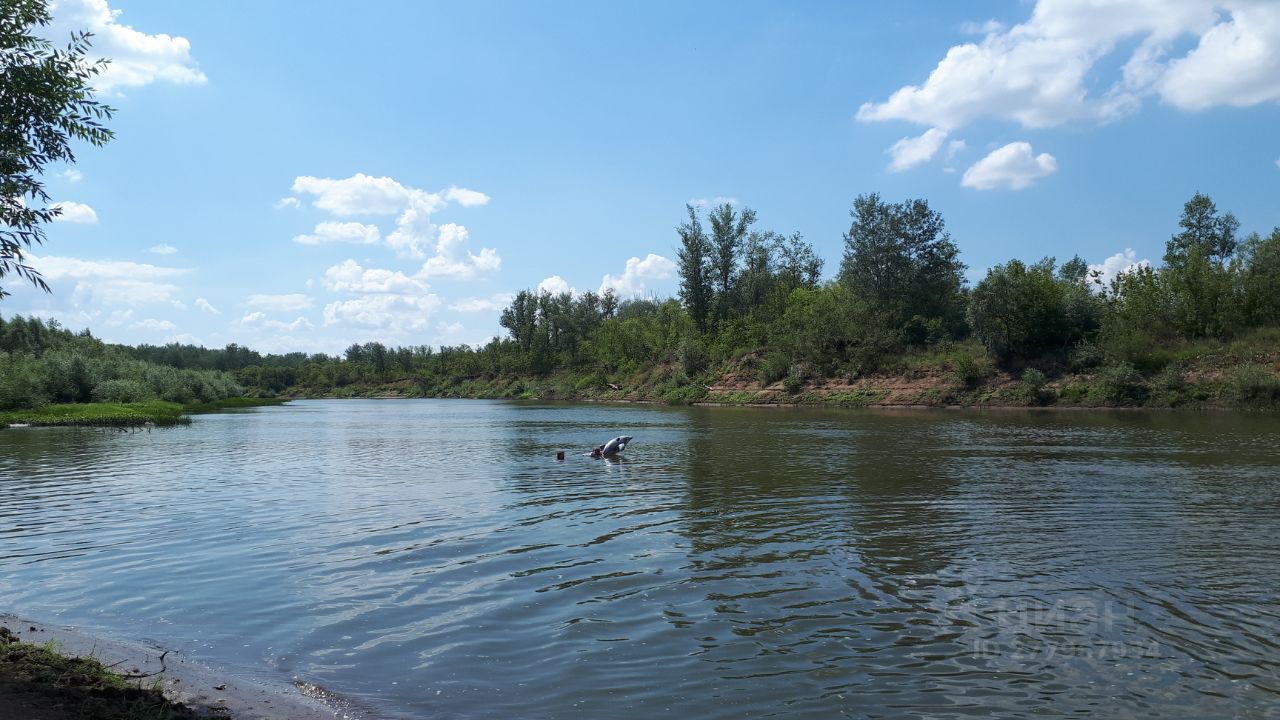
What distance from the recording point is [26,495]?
70.5 feet

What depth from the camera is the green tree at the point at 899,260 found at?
8750 centimetres

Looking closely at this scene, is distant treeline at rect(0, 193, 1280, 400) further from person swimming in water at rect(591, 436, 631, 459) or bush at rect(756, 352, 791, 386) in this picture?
person swimming in water at rect(591, 436, 631, 459)

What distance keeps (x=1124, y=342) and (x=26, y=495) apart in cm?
7106

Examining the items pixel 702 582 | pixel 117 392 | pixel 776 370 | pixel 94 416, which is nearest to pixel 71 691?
pixel 702 582

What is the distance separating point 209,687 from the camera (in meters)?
7.75

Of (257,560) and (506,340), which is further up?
(506,340)

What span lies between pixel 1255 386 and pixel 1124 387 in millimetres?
8269

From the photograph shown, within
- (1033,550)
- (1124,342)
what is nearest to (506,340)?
(1124,342)

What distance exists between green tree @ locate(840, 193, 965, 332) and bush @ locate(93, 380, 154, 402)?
75946mm

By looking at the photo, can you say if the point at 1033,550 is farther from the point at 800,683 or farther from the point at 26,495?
the point at 26,495

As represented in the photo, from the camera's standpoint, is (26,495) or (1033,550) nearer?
(1033,550)

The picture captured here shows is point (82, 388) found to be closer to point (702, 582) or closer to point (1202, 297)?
point (702, 582)

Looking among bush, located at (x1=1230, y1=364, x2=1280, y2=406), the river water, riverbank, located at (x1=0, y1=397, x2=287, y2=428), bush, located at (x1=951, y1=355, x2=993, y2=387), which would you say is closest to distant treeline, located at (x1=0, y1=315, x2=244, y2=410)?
riverbank, located at (x1=0, y1=397, x2=287, y2=428)

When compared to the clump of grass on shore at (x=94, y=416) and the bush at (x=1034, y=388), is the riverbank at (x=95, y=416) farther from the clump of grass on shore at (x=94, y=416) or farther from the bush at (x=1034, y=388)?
the bush at (x=1034, y=388)
